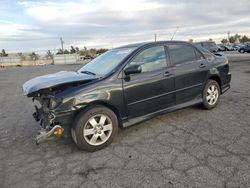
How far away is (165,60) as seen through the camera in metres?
4.42

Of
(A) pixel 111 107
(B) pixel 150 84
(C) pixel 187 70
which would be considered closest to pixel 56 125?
(A) pixel 111 107

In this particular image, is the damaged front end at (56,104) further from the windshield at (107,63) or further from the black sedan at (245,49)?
the black sedan at (245,49)

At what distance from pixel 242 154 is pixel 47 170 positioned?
269 cm

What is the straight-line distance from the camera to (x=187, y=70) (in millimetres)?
4688

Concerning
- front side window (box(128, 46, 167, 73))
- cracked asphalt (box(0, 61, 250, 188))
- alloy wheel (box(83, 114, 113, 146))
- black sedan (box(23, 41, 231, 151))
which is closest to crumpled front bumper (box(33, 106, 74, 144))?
black sedan (box(23, 41, 231, 151))

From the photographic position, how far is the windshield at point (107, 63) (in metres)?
4.04

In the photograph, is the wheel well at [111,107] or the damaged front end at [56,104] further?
the wheel well at [111,107]

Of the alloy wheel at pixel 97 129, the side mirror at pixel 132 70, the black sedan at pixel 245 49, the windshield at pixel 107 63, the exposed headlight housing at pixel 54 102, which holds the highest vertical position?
the black sedan at pixel 245 49

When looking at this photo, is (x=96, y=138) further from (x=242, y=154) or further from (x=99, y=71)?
(x=242, y=154)

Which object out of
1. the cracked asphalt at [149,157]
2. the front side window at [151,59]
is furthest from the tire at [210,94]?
the front side window at [151,59]

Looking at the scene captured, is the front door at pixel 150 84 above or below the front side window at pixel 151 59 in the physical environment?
below

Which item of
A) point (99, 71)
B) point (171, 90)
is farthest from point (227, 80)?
point (99, 71)

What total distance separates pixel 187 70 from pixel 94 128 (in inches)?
89.4

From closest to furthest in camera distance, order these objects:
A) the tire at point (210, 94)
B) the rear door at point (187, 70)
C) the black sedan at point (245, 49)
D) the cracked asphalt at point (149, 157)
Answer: the cracked asphalt at point (149, 157), the rear door at point (187, 70), the tire at point (210, 94), the black sedan at point (245, 49)
